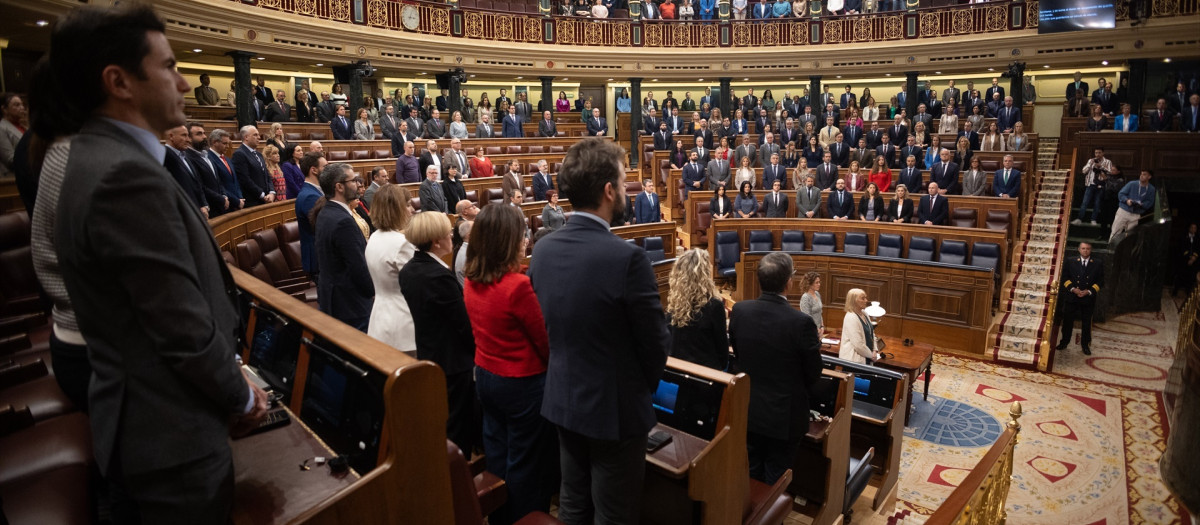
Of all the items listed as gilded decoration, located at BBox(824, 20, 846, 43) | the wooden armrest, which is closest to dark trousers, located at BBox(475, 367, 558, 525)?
the wooden armrest

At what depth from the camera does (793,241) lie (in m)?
7.76

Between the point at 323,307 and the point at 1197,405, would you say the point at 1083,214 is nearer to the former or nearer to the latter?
the point at 1197,405

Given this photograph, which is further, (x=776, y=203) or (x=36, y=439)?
(x=776, y=203)

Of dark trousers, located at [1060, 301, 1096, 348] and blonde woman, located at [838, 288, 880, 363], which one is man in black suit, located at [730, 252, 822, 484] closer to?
blonde woman, located at [838, 288, 880, 363]

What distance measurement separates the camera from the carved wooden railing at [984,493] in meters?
1.83

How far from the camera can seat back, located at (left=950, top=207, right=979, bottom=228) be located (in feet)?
25.2

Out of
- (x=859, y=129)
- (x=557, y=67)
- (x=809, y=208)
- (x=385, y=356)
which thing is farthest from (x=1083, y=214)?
(x=385, y=356)

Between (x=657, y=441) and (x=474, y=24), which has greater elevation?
(x=474, y=24)

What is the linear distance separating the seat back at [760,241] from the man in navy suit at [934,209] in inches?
65.6

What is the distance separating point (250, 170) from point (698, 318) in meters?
4.03

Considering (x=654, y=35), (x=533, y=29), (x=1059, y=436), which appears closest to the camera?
(x=1059, y=436)

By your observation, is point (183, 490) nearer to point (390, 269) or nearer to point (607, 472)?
point (607, 472)

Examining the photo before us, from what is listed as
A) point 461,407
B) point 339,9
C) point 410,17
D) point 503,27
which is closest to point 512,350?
point 461,407

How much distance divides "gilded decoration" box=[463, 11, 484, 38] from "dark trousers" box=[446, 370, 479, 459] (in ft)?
38.7
